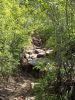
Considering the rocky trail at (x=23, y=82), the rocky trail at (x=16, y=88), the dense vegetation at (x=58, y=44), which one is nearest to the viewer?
the dense vegetation at (x=58, y=44)

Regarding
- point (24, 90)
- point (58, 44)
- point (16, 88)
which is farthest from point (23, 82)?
point (58, 44)

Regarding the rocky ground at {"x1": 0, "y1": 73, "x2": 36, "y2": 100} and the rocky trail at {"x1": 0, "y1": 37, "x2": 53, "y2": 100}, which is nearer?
the rocky ground at {"x1": 0, "y1": 73, "x2": 36, "y2": 100}

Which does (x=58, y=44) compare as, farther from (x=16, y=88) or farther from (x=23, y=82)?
(x=23, y=82)

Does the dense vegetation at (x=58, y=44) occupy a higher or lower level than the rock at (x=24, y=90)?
higher

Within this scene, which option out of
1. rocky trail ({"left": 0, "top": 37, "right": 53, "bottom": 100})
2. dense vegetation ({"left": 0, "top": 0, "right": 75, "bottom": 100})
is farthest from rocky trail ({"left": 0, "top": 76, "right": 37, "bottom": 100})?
dense vegetation ({"left": 0, "top": 0, "right": 75, "bottom": 100})

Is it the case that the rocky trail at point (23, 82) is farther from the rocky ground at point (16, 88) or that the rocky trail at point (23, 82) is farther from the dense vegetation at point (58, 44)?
the dense vegetation at point (58, 44)

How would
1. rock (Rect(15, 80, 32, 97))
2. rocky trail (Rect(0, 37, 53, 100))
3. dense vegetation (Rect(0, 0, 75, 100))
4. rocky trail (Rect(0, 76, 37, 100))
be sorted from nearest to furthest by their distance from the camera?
dense vegetation (Rect(0, 0, 75, 100))
rocky trail (Rect(0, 76, 37, 100))
rocky trail (Rect(0, 37, 53, 100))
rock (Rect(15, 80, 32, 97))

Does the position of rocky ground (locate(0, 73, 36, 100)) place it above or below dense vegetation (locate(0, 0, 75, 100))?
below

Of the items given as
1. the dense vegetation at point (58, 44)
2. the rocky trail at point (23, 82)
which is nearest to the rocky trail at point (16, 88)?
the rocky trail at point (23, 82)

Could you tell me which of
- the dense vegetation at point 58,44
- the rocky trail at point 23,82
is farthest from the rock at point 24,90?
the dense vegetation at point 58,44

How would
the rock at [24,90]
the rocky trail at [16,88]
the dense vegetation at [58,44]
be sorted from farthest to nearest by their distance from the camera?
the rock at [24,90]
the rocky trail at [16,88]
the dense vegetation at [58,44]

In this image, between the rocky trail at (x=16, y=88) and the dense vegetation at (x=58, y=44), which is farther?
the rocky trail at (x=16, y=88)

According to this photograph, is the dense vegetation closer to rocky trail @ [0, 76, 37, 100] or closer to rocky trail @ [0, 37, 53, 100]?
rocky trail @ [0, 37, 53, 100]

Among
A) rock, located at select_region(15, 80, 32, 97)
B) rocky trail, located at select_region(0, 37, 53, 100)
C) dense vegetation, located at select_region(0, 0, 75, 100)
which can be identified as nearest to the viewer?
dense vegetation, located at select_region(0, 0, 75, 100)
